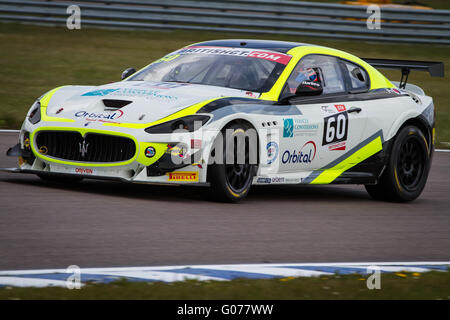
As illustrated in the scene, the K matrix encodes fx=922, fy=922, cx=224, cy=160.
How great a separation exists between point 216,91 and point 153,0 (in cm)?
1322

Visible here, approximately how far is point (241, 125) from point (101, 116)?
1209 millimetres

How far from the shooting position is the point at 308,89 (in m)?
8.57

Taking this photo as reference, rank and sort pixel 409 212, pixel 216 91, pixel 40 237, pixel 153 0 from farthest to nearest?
pixel 153 0 → pixel 409 212 → pixel 216 91 → pixel 40 237

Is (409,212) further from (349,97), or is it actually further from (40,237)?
(40,237)

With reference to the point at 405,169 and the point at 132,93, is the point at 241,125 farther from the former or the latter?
the point at 405,169

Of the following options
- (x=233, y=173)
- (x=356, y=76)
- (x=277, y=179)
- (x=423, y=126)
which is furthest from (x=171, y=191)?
(x=423, y=126)

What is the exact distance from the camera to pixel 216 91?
27.6 feet

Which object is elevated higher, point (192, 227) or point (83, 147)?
point (83, 147)

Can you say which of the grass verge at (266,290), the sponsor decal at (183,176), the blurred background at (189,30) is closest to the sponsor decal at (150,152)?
the sponsor decal at (183,176)

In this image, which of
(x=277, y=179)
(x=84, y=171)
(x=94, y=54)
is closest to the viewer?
(x=84, y=171)

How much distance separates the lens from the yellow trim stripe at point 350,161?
9000 mm

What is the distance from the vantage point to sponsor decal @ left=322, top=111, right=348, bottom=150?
8836 millimetres

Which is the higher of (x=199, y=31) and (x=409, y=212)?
(x=199, y=31)

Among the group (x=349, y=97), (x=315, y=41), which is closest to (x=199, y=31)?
(x=315, y=41)
